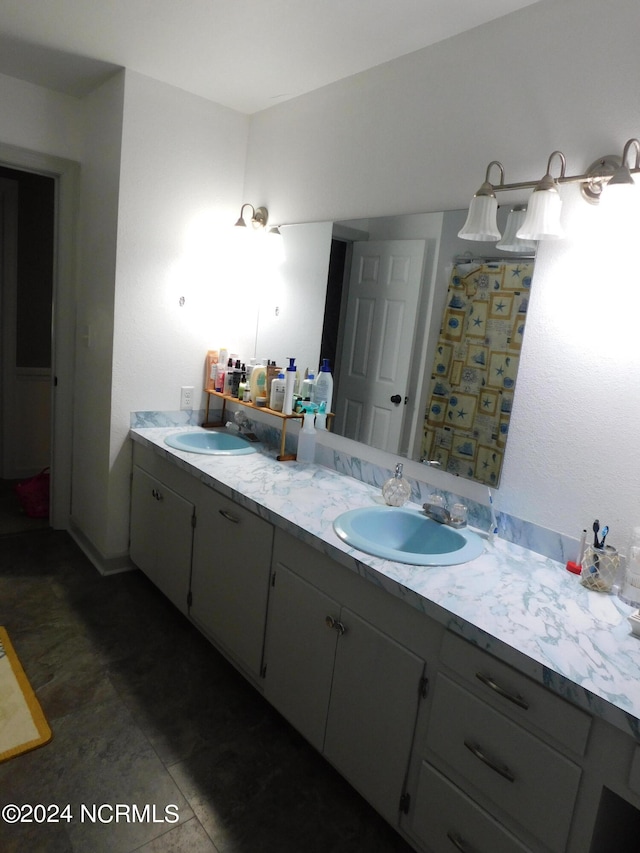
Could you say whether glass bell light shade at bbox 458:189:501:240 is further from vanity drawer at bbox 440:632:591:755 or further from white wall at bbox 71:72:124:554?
white wall at bbox 71:72:124:554

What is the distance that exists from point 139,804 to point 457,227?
2047mm

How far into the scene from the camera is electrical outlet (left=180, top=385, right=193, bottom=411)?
2910mm

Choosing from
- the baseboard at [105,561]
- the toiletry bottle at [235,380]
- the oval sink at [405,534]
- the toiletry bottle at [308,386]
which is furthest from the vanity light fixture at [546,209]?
the baseboard at [105,561]

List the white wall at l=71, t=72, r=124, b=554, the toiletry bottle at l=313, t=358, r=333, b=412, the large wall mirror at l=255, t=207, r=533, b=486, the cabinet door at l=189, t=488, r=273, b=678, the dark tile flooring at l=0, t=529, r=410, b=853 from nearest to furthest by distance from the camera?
the dark tile flooring at l=0, t=529, r=410, b=853, the large wall mirror at l=255, t=207, r=533, b=486, the cabinet door at l=189, t=488, r=273, b=678, the toiletry bottle at l=313, t=358, r=333, b=412, the white wall at l=71, t=72, r=124, b=554

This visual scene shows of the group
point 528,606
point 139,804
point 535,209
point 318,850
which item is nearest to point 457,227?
point 535,209

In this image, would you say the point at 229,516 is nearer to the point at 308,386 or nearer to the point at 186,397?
the point at 308,386

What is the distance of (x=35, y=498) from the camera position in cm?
343

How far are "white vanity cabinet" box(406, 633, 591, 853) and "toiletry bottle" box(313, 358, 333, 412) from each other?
127cm

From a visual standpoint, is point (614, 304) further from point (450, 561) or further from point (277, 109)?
point (277, 109)

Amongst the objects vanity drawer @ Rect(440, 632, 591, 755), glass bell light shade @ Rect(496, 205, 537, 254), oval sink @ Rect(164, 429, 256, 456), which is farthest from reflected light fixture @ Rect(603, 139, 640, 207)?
oval sink @ Rect(164, 429, 256, 456)

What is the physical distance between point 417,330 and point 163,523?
1.44m

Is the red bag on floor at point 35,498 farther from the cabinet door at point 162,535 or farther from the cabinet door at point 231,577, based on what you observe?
the cabinet door at point 231,577

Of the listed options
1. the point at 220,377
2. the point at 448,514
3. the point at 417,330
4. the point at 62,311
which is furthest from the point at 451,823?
the point at 62,311

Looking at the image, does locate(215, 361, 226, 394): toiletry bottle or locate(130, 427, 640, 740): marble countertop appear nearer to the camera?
locate(130, 427, 640, 740): marble countertop
